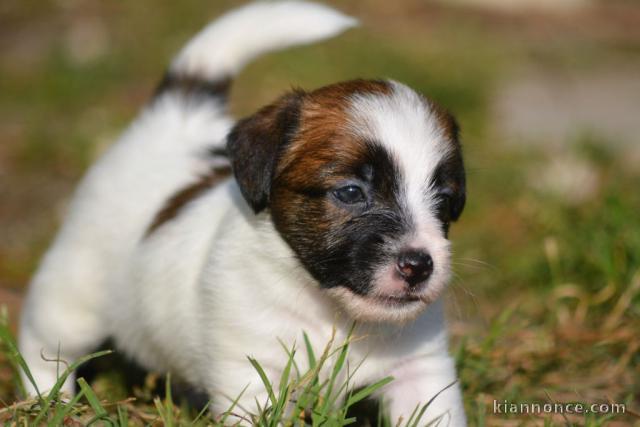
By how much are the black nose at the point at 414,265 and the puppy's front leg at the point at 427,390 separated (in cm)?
57

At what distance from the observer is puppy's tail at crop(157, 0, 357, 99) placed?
3.97 metres

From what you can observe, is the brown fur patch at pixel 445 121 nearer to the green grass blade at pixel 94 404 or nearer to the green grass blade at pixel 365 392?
the green grass blade at pixel 365 392

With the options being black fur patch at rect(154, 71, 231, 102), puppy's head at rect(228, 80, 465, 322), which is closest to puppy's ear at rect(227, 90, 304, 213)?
puppy's head at rect(228, 80, 465, 322)

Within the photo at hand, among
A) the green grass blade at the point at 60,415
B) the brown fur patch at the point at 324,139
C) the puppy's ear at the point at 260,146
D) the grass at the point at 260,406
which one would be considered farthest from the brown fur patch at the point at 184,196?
the green grass blade at the point at 60,415

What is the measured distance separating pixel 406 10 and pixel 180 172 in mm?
9672

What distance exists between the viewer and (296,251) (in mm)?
3234

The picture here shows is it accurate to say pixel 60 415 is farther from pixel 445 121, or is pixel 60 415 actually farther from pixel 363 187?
pixel 445 121

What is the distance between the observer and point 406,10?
1335cm

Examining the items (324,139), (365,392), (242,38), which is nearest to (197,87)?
(242,38)

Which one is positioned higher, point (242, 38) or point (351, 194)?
point (242, 38)

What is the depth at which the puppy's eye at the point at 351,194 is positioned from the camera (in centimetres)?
310

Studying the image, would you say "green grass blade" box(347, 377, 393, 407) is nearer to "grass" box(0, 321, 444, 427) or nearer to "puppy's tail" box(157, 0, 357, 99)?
"grass" box(0, 321, 444, 427)

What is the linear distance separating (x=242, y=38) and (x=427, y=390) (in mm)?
1965

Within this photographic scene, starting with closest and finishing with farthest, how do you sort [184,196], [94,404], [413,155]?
[94,404] < [413,155] < [184,196]
